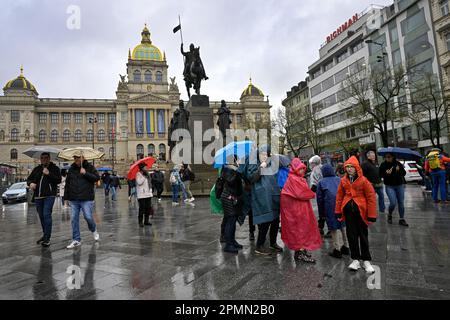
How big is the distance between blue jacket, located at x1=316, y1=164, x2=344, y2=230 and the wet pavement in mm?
526

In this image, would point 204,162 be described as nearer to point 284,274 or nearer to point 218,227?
point 218,227

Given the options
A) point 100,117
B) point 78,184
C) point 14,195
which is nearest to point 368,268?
point 78,184

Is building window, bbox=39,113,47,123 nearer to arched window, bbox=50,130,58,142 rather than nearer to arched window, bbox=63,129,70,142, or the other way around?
arched window, bbox=50,130,58,142

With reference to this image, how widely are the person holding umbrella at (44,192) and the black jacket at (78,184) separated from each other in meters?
0.42

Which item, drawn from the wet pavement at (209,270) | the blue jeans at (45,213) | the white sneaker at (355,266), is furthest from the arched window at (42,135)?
the white sneaker at (355,266)

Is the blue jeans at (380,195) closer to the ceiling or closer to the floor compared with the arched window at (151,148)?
closer to the floor

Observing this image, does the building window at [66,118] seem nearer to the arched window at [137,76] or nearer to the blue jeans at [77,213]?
the arched window at [137,76]

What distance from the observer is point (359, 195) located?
11.5 feet

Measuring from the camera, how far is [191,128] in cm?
1472

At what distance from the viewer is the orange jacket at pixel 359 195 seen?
339cm

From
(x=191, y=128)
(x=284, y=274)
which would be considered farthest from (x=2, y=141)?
(x=284, y=274)

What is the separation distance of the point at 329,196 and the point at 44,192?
5273 mm

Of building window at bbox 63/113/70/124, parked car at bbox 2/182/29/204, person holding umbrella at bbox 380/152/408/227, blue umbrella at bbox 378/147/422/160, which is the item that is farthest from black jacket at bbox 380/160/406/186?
building window at bbox 63/113/70/124

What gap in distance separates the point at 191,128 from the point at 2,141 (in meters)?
77.4
